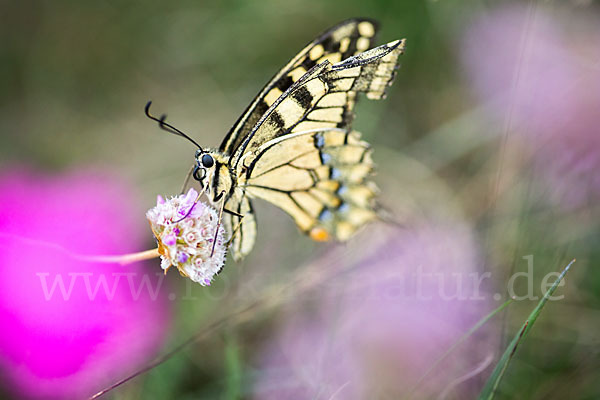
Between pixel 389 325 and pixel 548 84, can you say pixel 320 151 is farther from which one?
pixel 548 84

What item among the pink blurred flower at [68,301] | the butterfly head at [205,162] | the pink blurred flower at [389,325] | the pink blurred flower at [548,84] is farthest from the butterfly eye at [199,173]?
the pink blurred flower at [548,84]

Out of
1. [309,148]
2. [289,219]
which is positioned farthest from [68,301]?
[289,219]

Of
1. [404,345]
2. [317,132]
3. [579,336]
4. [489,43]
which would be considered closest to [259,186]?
[317,132]

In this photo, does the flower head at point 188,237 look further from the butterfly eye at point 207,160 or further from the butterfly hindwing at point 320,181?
the butterfly hindwing at point 320,181

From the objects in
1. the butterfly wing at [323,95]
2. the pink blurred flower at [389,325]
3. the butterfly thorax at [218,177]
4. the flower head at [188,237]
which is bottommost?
the pink blurred flower at [389,325]

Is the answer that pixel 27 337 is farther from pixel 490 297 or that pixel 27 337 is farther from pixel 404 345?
pixel 490 297

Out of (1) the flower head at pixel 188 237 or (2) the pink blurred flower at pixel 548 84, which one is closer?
(1) the flower head at pixel 188 237

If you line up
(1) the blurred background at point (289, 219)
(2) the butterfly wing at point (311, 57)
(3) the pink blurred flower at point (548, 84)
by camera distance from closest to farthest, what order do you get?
1. (2) the butterfly wing at point (311, 57)
2. (1) the blurred background at point (289, 219)
3. (3) the pink blurred flower at point (548, 84)

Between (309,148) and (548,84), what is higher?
(548,84)

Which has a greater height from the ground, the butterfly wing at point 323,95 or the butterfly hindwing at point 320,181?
the butterfly wing at point 323,95
